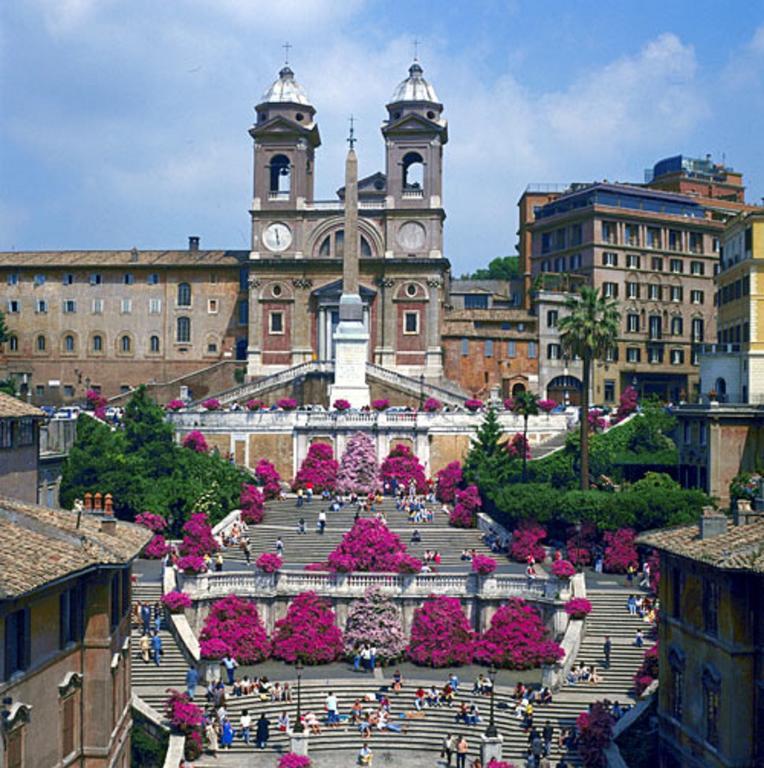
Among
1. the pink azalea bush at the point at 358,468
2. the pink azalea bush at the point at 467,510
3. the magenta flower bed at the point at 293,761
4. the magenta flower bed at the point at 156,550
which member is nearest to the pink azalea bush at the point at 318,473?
the pink azalea bush at the point at 358,468

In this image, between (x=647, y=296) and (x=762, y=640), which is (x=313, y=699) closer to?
(x=762, y=640)

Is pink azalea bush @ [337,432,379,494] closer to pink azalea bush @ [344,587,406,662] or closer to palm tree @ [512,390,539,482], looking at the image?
palm tree @ [512,390,539,482]

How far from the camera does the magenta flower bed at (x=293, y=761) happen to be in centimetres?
3603

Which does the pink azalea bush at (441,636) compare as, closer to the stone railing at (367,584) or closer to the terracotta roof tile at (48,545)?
the stone railing at (367,584)

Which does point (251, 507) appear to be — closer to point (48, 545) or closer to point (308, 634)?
point (308, 634)

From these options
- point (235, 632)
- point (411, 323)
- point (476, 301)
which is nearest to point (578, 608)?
point (235, 632)

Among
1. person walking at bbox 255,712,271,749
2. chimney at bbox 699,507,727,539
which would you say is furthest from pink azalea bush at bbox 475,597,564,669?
chimney at bbox 699,507,727,539

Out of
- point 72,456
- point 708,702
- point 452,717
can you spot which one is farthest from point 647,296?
point 708,702

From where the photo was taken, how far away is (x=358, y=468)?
231 feet

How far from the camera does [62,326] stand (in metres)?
99.9

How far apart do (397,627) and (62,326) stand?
60.2 meters

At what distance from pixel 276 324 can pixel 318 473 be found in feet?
80.2

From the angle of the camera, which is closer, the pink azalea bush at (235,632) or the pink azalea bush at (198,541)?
the pink azalea bush at (235,632)

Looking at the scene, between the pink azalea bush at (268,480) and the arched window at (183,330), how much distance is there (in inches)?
1168
